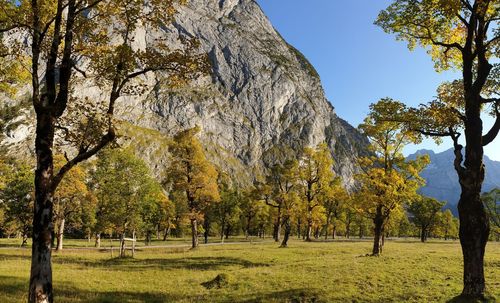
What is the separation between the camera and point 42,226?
12.4 m

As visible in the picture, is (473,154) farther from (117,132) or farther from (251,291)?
(117,132)

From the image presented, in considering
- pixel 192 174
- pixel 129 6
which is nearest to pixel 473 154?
pixel 129 6

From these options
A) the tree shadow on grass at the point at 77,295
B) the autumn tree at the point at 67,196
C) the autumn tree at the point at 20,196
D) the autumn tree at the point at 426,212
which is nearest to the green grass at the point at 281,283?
the tree shadow on grass at the point at 77,295

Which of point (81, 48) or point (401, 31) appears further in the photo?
point (401, 31)

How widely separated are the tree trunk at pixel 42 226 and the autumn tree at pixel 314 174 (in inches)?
1853

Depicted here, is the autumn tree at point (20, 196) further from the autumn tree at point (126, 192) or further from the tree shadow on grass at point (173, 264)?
the tree shadow on grass at point (173, 264)

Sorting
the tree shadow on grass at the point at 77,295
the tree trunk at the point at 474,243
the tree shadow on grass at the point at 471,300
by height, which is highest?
the tree trunk at the point at 474,243

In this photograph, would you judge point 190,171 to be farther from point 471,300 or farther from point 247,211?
point 247,211

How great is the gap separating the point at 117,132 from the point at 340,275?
1752cm

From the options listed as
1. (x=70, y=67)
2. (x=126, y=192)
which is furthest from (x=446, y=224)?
(x=70, y=67)

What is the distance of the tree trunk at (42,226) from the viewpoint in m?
12.1

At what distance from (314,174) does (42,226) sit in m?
51.0

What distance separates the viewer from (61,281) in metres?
23.1

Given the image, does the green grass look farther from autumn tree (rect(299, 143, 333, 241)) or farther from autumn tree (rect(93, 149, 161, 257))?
autumn tree (rect(299, 143, 333, 241))
